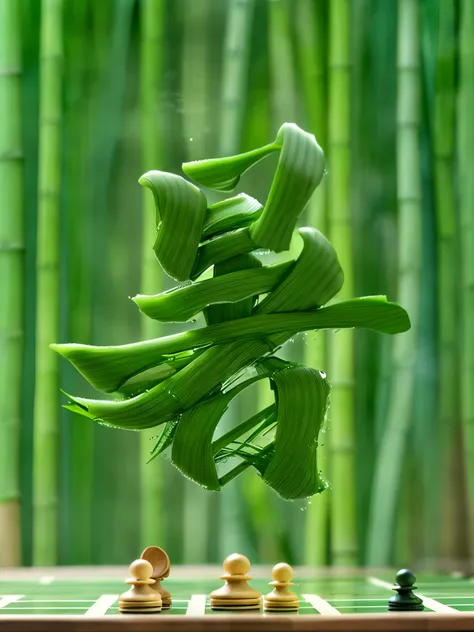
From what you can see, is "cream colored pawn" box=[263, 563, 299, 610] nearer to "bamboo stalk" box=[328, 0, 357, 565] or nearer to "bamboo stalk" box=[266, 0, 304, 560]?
"bamboo stalk" box=[328, 0, 357, 565]

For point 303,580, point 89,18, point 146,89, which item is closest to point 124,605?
point 303,580

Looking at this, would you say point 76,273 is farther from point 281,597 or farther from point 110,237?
point 281,597

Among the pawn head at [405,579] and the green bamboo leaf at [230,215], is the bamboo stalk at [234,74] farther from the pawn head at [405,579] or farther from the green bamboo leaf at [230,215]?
the pawn head at [405,579]

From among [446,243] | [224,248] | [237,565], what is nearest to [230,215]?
[224,248]

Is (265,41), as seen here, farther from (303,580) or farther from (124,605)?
(124,605)

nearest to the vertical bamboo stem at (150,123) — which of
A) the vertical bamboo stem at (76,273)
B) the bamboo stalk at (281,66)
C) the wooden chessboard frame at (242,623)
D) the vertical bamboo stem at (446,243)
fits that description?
the vertical bamboo stem at (76,273)

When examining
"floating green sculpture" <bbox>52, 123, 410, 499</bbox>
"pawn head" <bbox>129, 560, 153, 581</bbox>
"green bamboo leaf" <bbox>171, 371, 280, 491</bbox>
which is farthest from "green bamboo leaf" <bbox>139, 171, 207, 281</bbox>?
"pawn head" <bbox>129, 560, 153, 581</bbox>
